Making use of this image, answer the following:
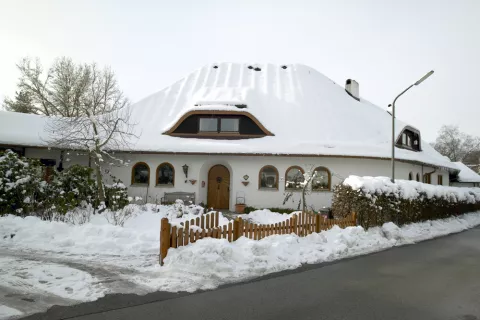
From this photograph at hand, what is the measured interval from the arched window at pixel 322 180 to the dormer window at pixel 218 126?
142 inches

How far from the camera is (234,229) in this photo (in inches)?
310

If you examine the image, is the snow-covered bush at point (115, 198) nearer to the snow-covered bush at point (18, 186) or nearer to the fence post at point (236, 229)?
the snow-covered bush at point (18, 186)

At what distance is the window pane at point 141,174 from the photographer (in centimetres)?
1811

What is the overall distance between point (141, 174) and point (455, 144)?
67.3 m

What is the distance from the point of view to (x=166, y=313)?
442cm

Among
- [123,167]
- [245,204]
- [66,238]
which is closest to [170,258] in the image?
[66,238]

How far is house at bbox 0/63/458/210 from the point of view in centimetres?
1723

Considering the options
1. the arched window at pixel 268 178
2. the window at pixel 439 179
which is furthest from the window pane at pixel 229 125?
the window at pixel 439 179

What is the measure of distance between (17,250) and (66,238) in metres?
1.09

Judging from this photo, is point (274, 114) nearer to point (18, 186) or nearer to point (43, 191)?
point (43, 191)

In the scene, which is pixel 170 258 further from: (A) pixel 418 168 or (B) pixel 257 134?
(A) pixel 418 168

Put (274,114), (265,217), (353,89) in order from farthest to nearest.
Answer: (353,89)
(274,114)
(265,217)

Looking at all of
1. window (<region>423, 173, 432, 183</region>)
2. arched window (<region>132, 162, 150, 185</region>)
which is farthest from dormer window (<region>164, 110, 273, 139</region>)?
A: window (<region>423, 173, 432, 183</region>)

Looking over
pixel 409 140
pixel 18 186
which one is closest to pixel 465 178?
pixel 409 140
